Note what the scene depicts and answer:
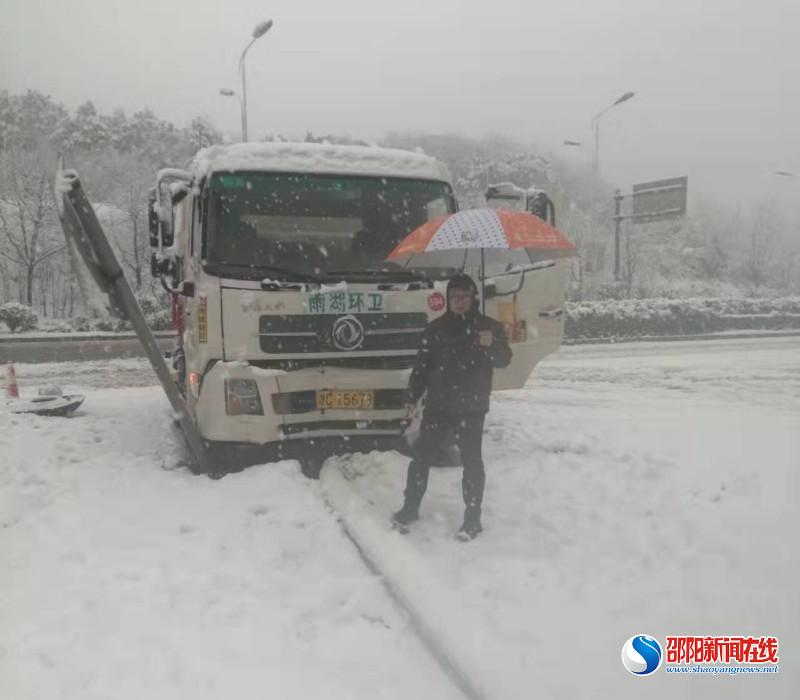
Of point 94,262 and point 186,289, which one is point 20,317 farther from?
point 94,262

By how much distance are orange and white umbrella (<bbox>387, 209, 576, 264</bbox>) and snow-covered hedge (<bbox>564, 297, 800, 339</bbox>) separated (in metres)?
15.3

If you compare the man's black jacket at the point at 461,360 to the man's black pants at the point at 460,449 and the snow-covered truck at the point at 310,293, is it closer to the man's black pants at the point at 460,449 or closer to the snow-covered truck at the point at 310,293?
the man's black pants at the point at 460,449

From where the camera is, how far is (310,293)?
4883 mm

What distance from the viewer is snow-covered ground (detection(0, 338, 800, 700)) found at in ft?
8.62

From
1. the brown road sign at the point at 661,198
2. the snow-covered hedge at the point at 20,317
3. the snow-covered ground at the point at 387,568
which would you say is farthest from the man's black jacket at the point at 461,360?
the snow-covered hedge at the point at 20,317

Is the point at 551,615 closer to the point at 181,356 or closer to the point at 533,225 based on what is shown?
the point at 533,225

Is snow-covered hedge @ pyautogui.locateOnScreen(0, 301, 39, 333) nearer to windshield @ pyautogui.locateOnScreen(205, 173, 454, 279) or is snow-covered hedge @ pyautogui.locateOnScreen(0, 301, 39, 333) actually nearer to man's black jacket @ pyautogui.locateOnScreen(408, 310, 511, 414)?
windshield @ pyautogui.locateOnScreen(205, 173, 454, 279)

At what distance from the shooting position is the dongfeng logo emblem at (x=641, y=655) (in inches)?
104

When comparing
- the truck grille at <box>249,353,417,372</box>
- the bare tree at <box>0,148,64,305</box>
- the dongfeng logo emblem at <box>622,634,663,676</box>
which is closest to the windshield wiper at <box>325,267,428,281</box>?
the truck grille at <box>249,353,417,372</box>

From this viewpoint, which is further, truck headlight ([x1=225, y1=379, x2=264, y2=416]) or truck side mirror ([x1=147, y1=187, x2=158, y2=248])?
truck side mirror ([x1=147, y1=187, x2=158, y2=248])

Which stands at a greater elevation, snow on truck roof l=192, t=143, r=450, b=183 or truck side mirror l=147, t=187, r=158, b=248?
snow on truck roof l=192, t=143, r=450, b=183

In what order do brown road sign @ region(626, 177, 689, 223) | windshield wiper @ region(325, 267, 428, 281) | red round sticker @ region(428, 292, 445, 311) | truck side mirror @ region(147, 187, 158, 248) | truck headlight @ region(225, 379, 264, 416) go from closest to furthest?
truck headlight @ region(225, 379, 264, 416) < windshield wiper @ region(325, 267, 428, 281) < red round sticker @ region(428, 292, 445, 311) < truck side mirror @ region(147, 187, 158, 248) < brown road sign @ region(626, 177, 689, 223)

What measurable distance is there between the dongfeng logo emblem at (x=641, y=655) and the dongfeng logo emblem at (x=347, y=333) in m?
2.95

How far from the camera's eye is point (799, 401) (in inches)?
344
